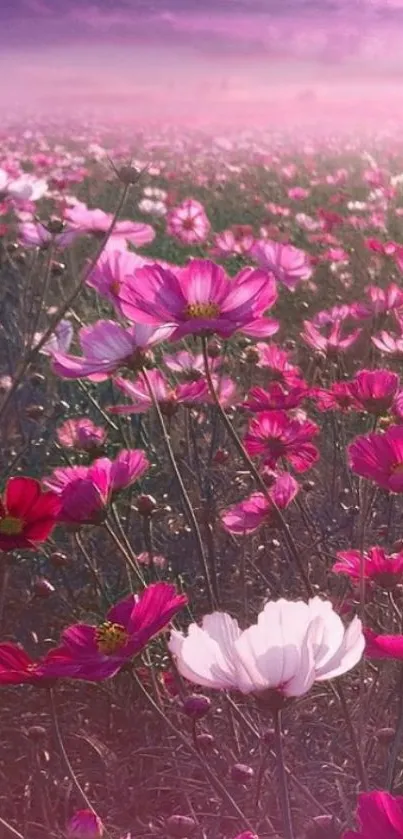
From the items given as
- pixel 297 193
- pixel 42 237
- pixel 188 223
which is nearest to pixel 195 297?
pixel 42 237

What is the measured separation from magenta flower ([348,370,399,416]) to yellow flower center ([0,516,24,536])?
0.17m

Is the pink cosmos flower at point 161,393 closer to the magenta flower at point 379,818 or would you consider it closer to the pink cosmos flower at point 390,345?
the pink cosmos flower at point 390,345

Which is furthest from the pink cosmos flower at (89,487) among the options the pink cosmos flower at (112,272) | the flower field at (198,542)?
the pink cosmos flower at (112,272)

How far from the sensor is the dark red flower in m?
0.50

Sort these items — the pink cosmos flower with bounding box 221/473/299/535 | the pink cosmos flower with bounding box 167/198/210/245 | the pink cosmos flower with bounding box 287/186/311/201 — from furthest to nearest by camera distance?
1. the pink cosmos flower with bounding box 287/186/311/201
2. the pink cosmos flower with bounding box 167/198/210/245
3. the pink cosmos flower with bounding box 221/473/299/535

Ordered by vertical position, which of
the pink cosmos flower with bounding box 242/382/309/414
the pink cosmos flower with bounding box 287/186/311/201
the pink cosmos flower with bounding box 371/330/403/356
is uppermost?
the pink cosmos flower with bounding box 242/382/309/414

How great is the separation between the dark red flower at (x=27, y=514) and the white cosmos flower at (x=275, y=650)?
12 cm

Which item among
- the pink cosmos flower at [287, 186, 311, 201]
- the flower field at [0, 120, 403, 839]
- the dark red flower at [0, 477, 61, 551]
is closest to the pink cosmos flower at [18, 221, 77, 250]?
the flower field at [0, 120, 403, 839]

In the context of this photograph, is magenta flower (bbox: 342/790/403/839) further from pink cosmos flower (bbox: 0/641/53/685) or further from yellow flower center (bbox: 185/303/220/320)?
yellow flower center (bbox: 185/303/220/320)

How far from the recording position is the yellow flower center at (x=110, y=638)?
1.42 ft

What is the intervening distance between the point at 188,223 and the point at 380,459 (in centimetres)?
71

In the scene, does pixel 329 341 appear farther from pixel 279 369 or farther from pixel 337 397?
pixel 337 397

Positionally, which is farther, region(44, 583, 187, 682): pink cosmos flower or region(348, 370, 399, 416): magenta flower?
region(348, 370, 399, 416): magenta flower

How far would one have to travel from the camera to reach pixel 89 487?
0.53 meters
